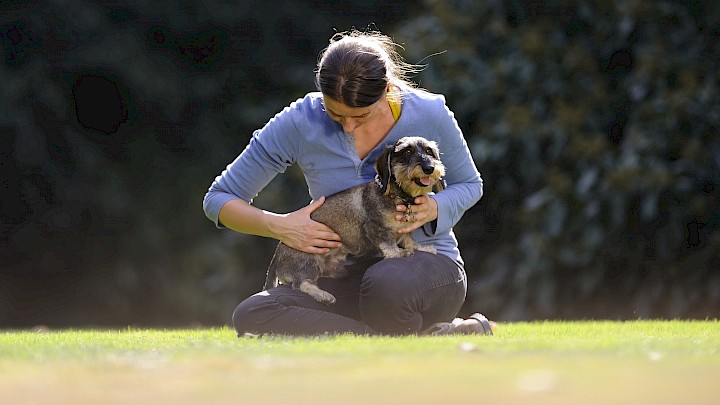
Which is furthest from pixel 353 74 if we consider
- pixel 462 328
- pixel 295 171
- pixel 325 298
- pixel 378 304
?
pixel 295 171

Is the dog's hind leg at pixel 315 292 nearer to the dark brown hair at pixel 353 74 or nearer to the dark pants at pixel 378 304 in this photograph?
the dark pants at pixel 378 304

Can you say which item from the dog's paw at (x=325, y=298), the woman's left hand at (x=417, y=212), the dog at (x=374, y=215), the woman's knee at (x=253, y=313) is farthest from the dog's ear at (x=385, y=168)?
the woman's knee at (x=253, y=313)

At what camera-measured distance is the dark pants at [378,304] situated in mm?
5535

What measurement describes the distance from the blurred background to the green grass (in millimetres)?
5101

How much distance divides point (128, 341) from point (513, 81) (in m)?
6.05

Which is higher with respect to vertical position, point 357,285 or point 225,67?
point 225,67

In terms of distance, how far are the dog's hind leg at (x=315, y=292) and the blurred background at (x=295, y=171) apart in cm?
426

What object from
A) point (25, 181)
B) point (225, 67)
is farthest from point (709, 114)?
point (25, 181)

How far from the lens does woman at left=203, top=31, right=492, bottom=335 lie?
5.55 meters

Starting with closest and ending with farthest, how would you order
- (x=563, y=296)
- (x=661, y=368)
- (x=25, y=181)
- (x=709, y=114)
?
(x=661, y=368), (x=709, y=114), (x=563, y=296), (x=25, y=181)

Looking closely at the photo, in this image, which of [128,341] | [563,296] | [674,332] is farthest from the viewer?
[563,296]

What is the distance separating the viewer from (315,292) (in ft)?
19.4

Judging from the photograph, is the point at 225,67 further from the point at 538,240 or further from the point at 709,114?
the point at 709,114

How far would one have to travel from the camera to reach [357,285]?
6027mm
